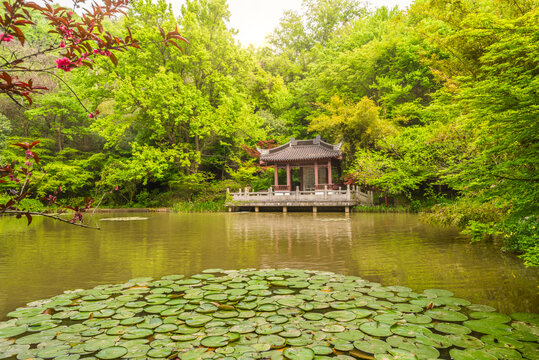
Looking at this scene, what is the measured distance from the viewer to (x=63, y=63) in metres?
1.91

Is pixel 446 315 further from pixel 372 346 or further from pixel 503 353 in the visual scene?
pixel 372 346

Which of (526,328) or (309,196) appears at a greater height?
(309,196)

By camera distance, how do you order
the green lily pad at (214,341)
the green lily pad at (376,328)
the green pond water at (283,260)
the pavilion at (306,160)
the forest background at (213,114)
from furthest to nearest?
the pavilion at (306,160), the forest background at (213,114), the green pond water at (283,260), the green lily pad at (376,328), the green lily pad at (214,341)

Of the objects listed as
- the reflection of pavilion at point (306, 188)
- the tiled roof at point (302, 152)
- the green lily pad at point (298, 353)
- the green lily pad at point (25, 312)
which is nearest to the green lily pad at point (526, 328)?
the green lily pad at point (298, 353)

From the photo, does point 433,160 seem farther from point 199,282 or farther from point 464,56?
point 199,282

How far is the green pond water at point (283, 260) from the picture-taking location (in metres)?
3.88

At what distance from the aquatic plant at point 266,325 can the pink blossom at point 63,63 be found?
6.49ft

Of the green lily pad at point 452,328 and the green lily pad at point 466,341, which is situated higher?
the green lily pad at point 452,328

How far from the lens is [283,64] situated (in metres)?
31.8

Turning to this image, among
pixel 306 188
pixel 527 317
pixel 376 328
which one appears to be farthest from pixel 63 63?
pixel 306 188

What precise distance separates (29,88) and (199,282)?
3084mm

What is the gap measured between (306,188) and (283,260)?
17492 mm

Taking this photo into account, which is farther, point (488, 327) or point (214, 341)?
point (488, 327)

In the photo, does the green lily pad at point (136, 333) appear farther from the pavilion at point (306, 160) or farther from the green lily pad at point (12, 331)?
the pavilion at point (306, 160)
